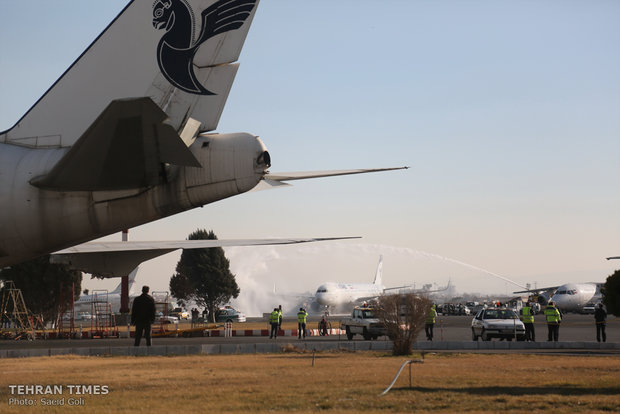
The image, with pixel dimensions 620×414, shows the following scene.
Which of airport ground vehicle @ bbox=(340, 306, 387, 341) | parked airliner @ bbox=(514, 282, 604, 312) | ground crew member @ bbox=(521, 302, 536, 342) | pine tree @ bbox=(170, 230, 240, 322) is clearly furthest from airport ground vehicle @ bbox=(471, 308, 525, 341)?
pine tree @ bbox=(170, 230, 240, 322)

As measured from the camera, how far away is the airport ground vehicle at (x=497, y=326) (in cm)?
3369

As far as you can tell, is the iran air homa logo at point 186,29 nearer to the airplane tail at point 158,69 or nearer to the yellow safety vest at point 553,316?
the airplane tail at point 158,69

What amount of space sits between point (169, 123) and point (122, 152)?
115 centimetres

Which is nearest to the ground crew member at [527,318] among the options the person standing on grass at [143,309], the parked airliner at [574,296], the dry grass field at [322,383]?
the dry grass field at [322,383]

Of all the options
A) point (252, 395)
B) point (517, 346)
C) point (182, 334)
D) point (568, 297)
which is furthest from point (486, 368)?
point (568, 297)

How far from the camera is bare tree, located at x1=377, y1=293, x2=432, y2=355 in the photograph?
23.3 m

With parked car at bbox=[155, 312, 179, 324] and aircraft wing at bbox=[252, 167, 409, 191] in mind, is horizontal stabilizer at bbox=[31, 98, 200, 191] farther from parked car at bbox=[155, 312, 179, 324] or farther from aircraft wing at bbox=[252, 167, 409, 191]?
parked car at bbox=[155, 312, 179, 324]

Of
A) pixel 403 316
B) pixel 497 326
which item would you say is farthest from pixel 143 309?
pixel 497 326

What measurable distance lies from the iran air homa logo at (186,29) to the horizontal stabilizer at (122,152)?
1.82m

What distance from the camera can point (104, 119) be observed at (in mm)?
9484

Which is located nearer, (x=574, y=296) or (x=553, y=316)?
(x=553, y=316)

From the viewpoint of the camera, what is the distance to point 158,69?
1215 cm

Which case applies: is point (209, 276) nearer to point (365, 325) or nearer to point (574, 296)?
point (574, 296)

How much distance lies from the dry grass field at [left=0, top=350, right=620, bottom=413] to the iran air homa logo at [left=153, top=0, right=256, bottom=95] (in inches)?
198
